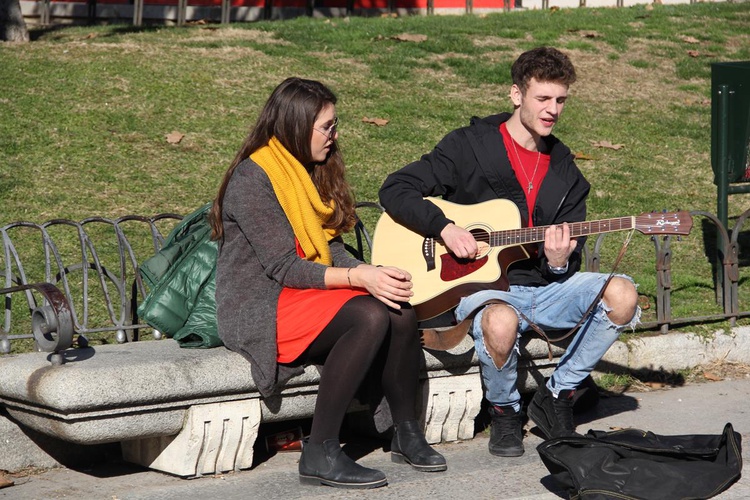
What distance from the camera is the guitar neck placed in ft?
15.1

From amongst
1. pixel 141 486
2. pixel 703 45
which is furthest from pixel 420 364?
pixel 703 45

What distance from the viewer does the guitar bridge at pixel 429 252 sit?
16.1 feet

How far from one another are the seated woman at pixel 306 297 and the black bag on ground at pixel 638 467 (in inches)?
21.6

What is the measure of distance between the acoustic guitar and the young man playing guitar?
5 cm

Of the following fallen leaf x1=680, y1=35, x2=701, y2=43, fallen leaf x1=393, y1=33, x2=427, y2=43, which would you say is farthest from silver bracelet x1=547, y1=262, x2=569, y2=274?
fallen leaf x1=680, y1=35, x2=701, y2=43

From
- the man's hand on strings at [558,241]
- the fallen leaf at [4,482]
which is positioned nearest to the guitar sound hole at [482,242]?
the man's hand on strings at [558,241]

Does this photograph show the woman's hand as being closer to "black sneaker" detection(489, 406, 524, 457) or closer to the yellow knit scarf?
the yellow knit scarf

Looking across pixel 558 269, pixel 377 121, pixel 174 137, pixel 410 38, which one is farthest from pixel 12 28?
pixel 558 269

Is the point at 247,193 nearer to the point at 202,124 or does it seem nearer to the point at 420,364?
the point at 420,364

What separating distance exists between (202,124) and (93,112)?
2.75 feet

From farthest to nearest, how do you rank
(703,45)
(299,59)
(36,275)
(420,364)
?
1. (703,45)
2. (299,59)
3. (36,275)
4. (420,364)

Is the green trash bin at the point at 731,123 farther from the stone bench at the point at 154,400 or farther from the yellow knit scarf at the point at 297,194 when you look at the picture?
the yellow knit scarf at the point at 297,194

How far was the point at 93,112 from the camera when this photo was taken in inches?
335

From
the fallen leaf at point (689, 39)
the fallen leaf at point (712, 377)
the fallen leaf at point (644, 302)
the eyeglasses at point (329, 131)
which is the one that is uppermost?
the fallen leaf at point (689, 39)
